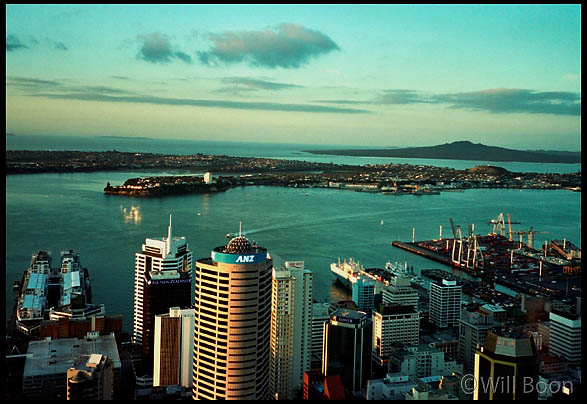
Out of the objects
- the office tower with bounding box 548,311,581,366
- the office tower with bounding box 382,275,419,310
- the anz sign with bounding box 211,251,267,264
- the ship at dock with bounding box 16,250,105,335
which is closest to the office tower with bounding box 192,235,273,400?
the anz sign with bounding box 211,251,267,264

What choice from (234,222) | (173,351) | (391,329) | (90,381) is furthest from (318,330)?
(234,222)

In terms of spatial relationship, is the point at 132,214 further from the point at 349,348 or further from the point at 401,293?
the point at 349,348

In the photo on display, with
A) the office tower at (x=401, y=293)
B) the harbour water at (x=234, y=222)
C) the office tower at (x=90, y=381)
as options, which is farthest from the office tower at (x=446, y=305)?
the office tower at (x=90, y=381)

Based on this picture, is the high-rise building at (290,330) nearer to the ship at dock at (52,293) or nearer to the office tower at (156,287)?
the office tower at (156,287)

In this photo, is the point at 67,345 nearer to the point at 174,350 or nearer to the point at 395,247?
the point at 174,350

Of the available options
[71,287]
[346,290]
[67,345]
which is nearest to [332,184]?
[346,290]

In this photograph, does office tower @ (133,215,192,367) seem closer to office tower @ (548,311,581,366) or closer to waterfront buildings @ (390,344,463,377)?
waterfront buildings @ (390,344,463,377)
